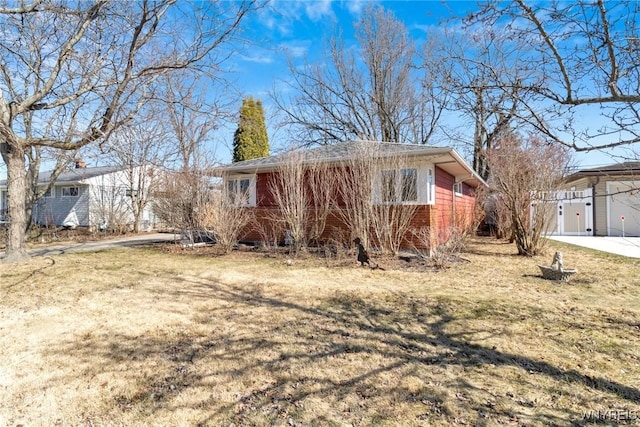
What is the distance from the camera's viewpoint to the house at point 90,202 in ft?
62.6

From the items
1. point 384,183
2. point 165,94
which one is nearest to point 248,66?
point 165,94

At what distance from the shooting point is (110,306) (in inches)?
193

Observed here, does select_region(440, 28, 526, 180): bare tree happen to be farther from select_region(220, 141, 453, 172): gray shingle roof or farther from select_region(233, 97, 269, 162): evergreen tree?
select_region(233, 97, 269, 162): evergreen tree

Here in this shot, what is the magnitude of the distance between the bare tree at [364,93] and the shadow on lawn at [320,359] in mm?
16553

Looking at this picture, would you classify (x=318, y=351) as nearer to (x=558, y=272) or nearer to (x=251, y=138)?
(x=558, y=272)

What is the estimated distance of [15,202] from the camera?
8.37m

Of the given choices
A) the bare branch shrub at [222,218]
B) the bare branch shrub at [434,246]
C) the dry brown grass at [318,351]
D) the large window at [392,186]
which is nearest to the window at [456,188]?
the bare branch shrub at [434,246]

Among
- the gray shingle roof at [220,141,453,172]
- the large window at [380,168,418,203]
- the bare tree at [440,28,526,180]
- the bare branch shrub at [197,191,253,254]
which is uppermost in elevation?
the gray shingle roof at [220,141,453,172]

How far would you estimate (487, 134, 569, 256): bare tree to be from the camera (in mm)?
Result: 8852

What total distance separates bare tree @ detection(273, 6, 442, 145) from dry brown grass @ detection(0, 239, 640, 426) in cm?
1563

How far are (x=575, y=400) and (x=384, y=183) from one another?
5.95m

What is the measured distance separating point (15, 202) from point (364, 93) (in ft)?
59.6

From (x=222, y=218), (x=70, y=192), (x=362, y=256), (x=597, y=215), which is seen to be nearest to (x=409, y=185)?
(x=362, y=256)

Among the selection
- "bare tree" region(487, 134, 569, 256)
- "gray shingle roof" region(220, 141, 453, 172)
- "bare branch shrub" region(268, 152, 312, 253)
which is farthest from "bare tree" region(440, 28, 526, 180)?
"bare tree" region(487, 134, 569, 256)
